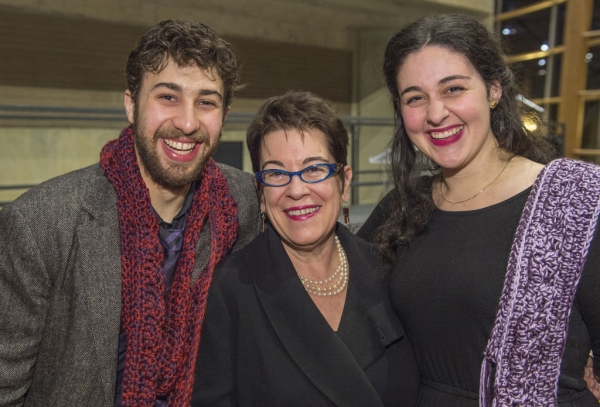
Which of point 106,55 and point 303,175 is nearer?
point 303,175

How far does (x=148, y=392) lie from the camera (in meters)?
1.56

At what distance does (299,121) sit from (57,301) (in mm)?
903

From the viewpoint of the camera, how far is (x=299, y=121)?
1.58 m

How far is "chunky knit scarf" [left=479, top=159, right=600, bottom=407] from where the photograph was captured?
4.15 feet

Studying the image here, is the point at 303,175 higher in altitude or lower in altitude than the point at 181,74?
lower

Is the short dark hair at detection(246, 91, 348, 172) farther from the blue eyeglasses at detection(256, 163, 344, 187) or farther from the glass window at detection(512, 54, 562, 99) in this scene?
the glass window at detection(512, 54, 562, 99)

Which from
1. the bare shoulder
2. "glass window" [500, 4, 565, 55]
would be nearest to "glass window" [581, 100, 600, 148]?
"glass window" [500, 4, 565, 55]

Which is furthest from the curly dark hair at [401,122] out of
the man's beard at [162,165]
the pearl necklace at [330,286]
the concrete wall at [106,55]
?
the concrete wall at [106,55]

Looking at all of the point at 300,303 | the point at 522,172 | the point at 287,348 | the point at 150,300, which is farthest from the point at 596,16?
the point at 150,300

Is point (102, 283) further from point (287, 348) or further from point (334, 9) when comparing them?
point (334, 9)

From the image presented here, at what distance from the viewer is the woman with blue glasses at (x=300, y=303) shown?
146 cm

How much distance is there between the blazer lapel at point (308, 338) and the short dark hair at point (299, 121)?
0.37m

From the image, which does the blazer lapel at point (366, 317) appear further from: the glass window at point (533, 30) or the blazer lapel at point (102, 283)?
the glass window at point (533, 30)

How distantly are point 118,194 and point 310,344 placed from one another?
2.56ft
